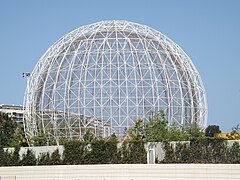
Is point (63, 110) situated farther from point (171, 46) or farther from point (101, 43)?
point (171, 46)

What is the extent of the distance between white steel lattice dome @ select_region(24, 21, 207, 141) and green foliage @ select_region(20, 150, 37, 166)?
7.17m

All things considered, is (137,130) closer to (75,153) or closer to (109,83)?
(109,83)

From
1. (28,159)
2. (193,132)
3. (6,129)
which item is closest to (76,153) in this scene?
(28,159)

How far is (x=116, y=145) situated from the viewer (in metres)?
32.3

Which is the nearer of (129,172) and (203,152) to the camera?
(129,172)

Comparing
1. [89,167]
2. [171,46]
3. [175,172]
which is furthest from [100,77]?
[175,172]

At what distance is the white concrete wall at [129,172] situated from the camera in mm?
23656

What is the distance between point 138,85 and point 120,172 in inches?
627

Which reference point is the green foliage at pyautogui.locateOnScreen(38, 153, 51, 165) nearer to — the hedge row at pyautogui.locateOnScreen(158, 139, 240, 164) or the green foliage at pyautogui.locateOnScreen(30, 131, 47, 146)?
the green foliage at pyautogui.locateOnScreen(30, 131, 47, 146)

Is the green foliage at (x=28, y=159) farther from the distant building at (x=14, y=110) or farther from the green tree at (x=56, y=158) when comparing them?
the distant building at (x=14, y=110)

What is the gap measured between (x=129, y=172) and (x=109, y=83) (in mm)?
16044

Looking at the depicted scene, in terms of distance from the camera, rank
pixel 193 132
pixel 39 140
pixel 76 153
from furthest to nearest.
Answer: pixel 39 140 → pixel 193 132 → pixel 76 153

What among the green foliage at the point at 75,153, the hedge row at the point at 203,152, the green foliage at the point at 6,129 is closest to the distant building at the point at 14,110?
the green foliage at the point at 6,129

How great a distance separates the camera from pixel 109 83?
4134 cm
